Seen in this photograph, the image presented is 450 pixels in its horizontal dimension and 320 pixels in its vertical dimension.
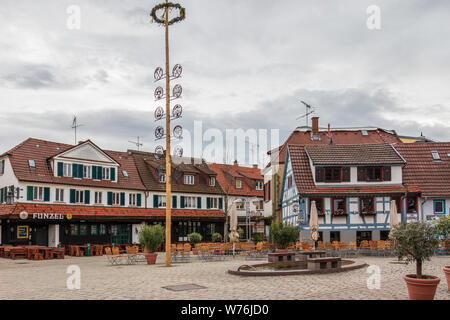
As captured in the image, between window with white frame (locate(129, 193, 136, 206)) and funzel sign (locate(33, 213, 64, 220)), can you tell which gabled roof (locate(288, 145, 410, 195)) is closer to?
window with white frame (locate(129, 193, 136, 206))

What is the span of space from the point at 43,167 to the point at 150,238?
58.0 ft

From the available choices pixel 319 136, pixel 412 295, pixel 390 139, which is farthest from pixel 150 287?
pixel 390 139

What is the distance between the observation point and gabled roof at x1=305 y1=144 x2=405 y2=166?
3403 cm

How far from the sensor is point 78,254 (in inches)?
1313

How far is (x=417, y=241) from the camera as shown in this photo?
35.0ft

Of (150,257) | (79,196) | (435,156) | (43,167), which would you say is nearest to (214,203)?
(79,196)

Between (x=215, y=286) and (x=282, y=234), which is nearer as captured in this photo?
(x=215, y=286)

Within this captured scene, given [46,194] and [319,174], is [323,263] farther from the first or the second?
[46,194]

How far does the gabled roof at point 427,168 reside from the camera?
34.1m

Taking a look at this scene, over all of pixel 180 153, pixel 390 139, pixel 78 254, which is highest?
pixel 390 139

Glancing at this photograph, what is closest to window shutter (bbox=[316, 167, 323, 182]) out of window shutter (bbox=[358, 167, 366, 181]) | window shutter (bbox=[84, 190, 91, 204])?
window shutter (bbox=[358, 167, 366, 181])
